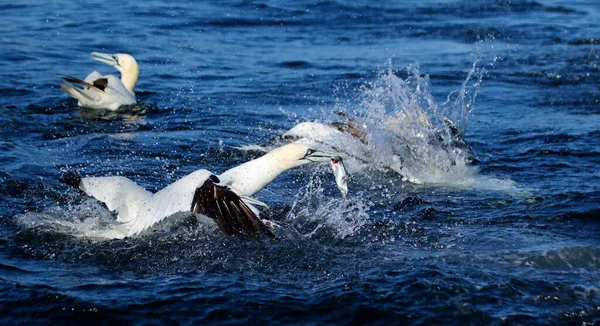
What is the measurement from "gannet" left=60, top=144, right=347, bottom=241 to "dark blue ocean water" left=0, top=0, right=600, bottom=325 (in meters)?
0.21

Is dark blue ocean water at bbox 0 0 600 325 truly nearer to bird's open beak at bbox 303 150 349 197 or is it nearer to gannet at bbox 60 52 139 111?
gannet at bbox 60 52 139 111

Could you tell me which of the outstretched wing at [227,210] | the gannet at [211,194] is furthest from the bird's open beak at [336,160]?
the outstretched wing at [227,210]

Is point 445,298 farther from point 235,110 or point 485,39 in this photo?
point 485,39

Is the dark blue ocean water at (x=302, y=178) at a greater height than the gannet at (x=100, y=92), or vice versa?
the gannet at (x=100, y=92)

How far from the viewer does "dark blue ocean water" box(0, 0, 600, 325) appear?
5.37 m

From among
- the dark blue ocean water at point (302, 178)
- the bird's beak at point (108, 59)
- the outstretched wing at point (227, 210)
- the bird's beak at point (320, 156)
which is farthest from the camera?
the bird's beak at point (108, 59)

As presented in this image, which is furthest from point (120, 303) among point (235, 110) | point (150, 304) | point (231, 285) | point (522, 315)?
point (235, 110)

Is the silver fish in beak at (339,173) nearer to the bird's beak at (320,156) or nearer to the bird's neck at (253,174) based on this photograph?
the bird's beak at (320,156)

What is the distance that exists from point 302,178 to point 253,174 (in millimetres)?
1994

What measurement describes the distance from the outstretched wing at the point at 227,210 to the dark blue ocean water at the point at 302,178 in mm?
277

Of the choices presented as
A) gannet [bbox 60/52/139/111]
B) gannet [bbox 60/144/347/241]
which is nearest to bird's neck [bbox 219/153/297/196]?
gannet [bbox 60/144/347/241]

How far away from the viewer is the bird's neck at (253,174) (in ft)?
21.4

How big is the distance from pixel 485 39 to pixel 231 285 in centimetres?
1178

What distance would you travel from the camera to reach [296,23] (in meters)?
17.7
